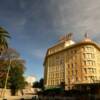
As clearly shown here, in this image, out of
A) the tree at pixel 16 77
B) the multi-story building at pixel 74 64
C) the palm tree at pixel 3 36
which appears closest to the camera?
the palm tree at pixel 3 36

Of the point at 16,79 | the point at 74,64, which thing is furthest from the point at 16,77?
the point at 74,64

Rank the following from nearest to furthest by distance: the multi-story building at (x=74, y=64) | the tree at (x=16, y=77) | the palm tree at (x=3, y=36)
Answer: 1. the palm tree at (x=3, y=36)
2. the tree at (x=16, y=77)
3. the multi-story building at (x=74, y=64)

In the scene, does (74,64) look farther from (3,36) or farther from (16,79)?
(3,36)

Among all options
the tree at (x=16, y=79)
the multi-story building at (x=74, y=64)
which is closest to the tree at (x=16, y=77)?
the tree at (x=16, y=79)

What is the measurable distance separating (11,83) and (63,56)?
98.7ft

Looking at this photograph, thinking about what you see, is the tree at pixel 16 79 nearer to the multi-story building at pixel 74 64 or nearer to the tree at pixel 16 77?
the tree at pixel 16 77

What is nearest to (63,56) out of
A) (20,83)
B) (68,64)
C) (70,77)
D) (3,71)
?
(68,64)

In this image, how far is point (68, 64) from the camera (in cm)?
9431

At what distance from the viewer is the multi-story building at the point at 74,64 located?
87188 millimetres

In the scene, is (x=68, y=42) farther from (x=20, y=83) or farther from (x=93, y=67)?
(x=20, y=83)

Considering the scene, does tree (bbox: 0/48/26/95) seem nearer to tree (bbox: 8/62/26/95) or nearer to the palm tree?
tree (bbox: 8/62/26/95)

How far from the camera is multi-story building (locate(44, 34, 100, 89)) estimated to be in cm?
8719

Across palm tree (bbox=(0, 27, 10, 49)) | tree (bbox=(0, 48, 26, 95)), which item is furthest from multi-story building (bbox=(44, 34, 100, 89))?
palm tree (bbox=(0, 27, 10, 49))

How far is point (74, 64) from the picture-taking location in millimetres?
91562
